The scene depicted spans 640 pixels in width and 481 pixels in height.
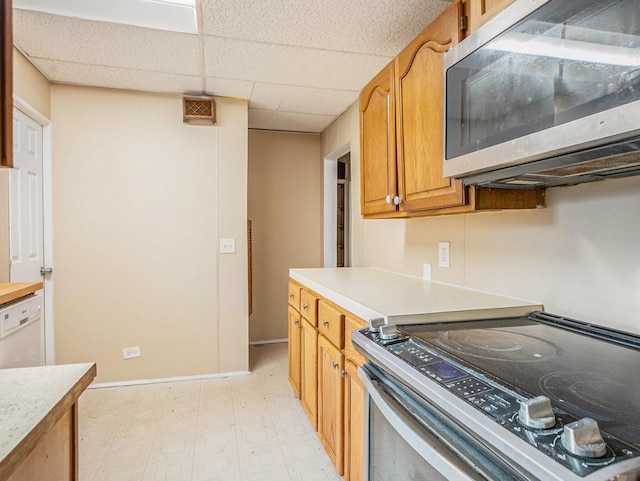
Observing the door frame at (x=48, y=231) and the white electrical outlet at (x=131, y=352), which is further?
the white electrical outlet at (x=131, y=352)

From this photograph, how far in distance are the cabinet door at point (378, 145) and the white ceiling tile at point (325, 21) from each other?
250 mm

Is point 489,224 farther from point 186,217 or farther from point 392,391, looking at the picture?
point 186,217

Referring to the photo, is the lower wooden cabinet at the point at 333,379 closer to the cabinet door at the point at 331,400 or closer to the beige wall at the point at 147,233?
the cabinet door at the point at 331,400

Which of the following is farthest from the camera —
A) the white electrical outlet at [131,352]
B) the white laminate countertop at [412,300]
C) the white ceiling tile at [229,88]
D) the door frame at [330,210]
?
the door frame at [330,210]

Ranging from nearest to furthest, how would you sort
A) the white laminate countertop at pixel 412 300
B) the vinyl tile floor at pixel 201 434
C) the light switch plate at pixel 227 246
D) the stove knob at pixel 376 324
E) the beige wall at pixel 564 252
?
the beige wall at pixel 564 252, the stove knob at pixel 376 324, the white laminate countertop at pixel 412 300, the vinyl tile floor at pixel 201 434, the light switch plate at pixel 227 246

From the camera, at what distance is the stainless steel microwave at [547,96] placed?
0.71 metres

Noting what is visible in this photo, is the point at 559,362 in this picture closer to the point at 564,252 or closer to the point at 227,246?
the point at 564,252

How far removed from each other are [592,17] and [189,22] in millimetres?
1862

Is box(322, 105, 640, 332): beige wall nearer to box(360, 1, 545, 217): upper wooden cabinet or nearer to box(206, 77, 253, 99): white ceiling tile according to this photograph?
box(360, 1, 545, 217): upper wooden cabinet

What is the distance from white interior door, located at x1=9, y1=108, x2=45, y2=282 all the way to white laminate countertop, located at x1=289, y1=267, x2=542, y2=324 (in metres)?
1.84

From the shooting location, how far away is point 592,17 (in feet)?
2.51

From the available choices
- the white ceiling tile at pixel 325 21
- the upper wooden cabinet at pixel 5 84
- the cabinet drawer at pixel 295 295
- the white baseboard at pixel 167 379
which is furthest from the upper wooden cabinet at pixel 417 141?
the white baseboard at pixel 167 379

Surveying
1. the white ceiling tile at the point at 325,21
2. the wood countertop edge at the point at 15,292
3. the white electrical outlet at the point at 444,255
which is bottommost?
the wood countertop edge at the point at 15,292

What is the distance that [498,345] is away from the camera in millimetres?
1044
